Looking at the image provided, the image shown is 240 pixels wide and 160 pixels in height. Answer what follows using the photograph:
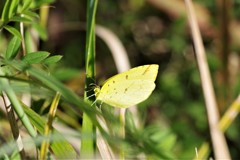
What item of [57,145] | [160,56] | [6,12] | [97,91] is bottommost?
[57,145]

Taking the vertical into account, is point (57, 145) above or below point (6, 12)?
A: below

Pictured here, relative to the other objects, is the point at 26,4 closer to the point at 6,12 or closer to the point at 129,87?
the point at 6,12

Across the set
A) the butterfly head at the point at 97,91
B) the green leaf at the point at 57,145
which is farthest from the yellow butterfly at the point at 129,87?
the green leaf at the point at 57,145

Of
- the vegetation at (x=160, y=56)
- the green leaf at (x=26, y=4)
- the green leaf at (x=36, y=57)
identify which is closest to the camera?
the green leaf at (x=36, y=57)

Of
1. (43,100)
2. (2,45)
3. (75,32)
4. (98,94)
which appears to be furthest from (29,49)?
(75,32)

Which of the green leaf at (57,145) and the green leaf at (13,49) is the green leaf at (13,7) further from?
the green leaf at (57,145)

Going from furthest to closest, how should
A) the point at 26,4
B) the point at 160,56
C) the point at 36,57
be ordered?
the point at 160,56 → the point at 26,4 → the point at 36,57

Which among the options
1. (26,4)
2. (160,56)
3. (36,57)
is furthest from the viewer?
(160,56)

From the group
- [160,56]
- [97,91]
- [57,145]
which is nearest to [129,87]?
[97,91]

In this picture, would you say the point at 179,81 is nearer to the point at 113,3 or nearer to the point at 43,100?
the point at 113,3
